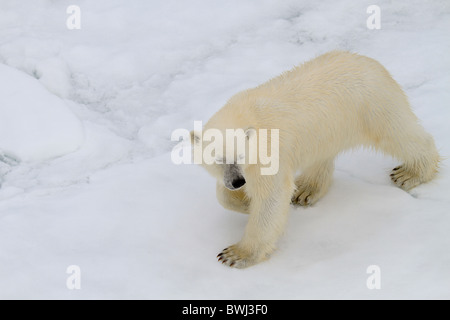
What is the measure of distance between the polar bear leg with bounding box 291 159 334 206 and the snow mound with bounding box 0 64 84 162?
63.8 inches

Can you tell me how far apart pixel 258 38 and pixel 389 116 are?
218 cm

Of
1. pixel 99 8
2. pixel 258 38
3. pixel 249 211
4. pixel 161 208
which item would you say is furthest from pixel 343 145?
pixel 99 8

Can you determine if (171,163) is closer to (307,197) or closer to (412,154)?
(307,197)

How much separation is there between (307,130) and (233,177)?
617 mm

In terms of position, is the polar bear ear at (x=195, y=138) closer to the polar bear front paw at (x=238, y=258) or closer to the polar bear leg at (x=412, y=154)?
the polar bear front paw at (x=238, y=258)

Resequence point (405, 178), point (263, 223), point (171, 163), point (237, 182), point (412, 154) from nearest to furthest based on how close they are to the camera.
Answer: point (237, 182)
point (263, 223)
point (412, 154)
point (405, 178)
point (171, 163)

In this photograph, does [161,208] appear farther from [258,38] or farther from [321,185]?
[258,38]

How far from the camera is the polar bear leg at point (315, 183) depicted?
385 cm

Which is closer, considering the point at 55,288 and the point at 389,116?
the point at 55,288

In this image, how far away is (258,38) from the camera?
5520 millimetres

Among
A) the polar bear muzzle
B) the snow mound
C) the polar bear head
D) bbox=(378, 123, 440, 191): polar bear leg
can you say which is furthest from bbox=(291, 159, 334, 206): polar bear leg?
the snow mound

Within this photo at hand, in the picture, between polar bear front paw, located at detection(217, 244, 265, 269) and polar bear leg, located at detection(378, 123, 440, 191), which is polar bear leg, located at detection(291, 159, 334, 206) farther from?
polar bear front paw, located at detection(217, 244, 265, 269)

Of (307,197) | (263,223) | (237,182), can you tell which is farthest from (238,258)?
(307,197)

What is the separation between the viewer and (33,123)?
446cm
